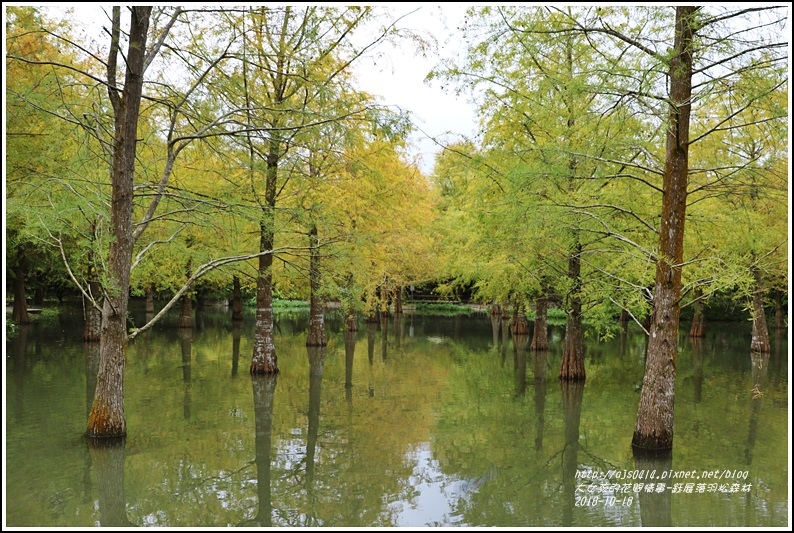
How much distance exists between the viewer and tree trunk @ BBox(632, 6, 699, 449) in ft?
31.0

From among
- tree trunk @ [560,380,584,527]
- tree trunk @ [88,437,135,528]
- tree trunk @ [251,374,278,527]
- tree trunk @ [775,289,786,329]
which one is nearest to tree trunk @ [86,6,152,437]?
tree trunk @ [88,437,135,528]

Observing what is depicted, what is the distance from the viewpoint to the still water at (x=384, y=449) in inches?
291

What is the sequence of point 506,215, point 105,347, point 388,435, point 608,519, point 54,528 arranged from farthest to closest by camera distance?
point 506,215, point 388,435, point 105,347, point 608,519, point 54,528

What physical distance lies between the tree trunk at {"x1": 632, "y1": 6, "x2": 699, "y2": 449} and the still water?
72 cm

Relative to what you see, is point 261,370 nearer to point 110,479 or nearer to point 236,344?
point 236,344

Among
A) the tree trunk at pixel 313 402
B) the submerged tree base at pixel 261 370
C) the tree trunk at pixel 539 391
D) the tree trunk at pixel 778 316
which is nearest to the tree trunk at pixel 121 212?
the tree trunk at pixel 313 402

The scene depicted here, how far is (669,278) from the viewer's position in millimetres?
9555

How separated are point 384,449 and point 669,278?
4.93 m

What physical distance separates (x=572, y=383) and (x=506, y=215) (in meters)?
6.82

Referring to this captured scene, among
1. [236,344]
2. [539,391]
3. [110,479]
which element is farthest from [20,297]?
[110,479]

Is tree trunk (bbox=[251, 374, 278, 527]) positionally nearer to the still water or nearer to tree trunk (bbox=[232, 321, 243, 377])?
the still water

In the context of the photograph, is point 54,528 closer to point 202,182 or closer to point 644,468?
point 644,468

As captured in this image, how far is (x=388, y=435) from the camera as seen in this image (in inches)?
430

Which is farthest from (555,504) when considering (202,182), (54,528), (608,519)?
(202,182)
